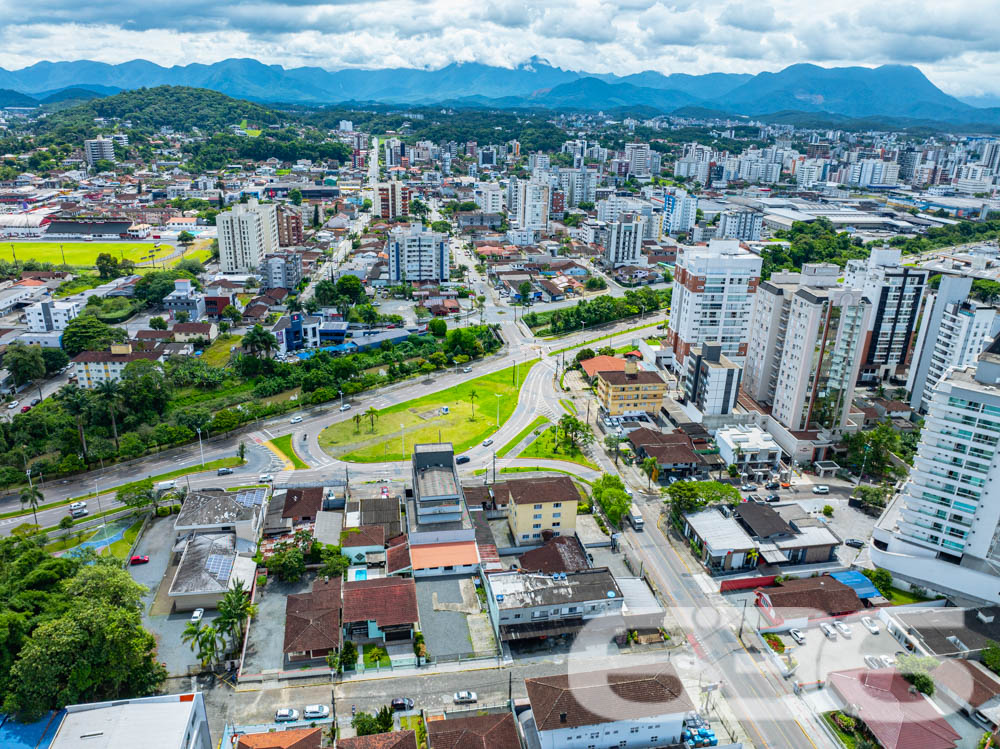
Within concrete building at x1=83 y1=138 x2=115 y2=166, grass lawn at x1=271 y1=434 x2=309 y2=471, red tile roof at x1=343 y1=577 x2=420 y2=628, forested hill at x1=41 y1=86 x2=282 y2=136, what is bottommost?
grass lawn at x1=271 y1=434 x2=309 y2=471

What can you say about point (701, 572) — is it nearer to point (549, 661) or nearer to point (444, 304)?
point (549, 661)

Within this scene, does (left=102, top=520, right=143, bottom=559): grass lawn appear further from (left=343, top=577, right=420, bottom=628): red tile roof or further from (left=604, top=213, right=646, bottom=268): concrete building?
(left=604, top=213, right=646, bottom=268): concrete building

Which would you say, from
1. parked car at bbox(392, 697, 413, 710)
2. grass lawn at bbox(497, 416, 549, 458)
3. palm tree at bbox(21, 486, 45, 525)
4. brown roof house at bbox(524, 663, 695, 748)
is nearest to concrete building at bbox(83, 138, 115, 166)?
palm tree at bbox(21, 486, 45, 525)

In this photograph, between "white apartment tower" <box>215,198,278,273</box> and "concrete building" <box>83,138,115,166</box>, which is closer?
"white apartment tower" <box>215,198,278,273</box>

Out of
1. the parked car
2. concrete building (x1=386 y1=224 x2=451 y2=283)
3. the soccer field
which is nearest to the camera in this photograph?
the parked car

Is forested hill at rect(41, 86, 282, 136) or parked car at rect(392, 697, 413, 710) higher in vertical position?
forested hill at rect(41, 86, 282, 136)

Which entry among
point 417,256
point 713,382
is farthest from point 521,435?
point 417,256

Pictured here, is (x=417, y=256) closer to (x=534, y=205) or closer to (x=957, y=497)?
(x=534, y=205)
